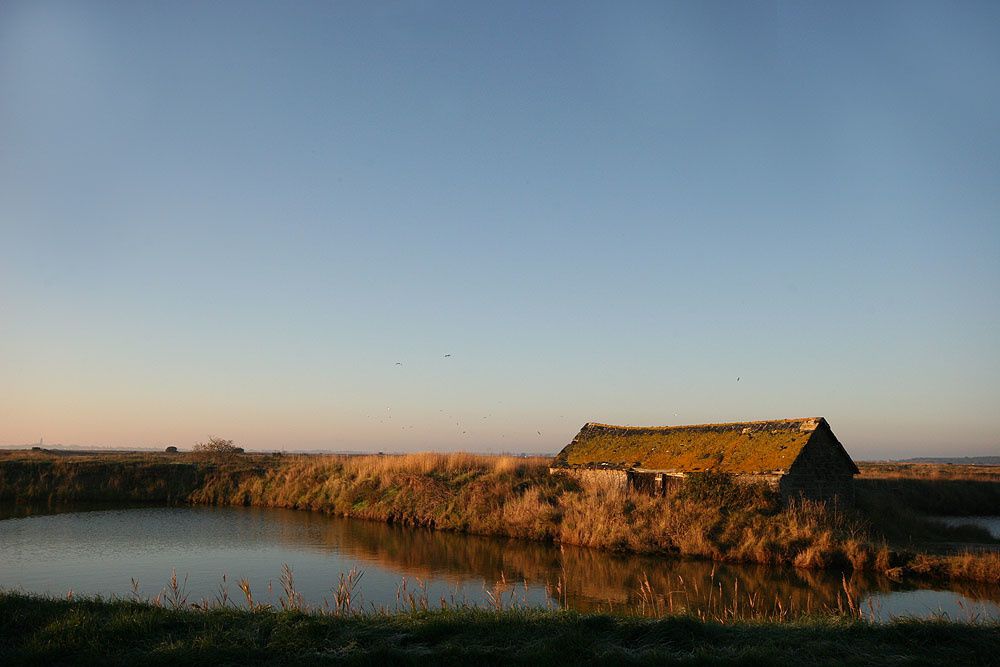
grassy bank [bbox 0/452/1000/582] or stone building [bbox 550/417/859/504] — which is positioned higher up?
stone building [bbox 550/417/859/504]

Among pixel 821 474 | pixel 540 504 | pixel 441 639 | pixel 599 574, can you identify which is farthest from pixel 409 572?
pixel 821 474

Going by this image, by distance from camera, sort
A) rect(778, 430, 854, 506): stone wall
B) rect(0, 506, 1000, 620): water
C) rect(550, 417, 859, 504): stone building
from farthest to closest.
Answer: rect(550, 417, 859, 504): stone building → rect(778, 430, 854, 506): stone wall → rect(0, 506, 1000, 620): water

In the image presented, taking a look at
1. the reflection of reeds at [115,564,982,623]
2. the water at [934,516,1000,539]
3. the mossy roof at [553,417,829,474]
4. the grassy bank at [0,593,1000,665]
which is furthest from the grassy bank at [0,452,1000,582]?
the grassy bank at [0,593,1000,665]

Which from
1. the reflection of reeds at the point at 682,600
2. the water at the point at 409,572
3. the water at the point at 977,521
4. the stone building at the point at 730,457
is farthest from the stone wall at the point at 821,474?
the water at the point at 977,521

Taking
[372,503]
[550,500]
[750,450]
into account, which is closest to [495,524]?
[550,500]

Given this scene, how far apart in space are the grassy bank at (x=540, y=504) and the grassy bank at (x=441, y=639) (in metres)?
12.9

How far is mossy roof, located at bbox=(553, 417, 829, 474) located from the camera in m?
26.0

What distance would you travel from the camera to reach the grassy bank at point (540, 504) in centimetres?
2208

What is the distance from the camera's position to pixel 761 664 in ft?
24.7

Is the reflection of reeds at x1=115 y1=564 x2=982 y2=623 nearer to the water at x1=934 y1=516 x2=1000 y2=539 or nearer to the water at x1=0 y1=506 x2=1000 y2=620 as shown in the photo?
the water at x1=0 y1=506 x2=1000 y2=620

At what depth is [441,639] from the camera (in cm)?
846

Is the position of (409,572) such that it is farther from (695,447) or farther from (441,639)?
(695,447)

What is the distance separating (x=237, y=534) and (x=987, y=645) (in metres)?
24.6

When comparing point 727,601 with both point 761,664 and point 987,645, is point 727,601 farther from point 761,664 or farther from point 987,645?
point 761,664
